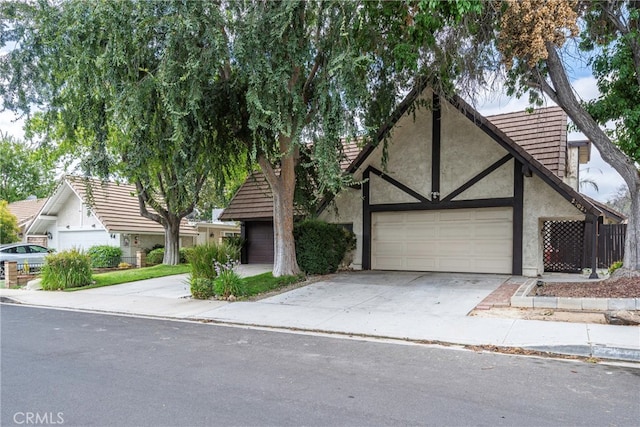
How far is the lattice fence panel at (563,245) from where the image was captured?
1416 centimetres

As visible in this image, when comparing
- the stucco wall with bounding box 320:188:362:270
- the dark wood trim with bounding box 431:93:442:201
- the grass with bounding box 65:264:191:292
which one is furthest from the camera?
the stucco wall with bounding box 320:188:362:270

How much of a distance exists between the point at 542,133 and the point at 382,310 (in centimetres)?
933

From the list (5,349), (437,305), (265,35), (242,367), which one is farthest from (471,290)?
(5,349)

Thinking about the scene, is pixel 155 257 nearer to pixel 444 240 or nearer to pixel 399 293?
pixel 444 240

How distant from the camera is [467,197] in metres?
13.9

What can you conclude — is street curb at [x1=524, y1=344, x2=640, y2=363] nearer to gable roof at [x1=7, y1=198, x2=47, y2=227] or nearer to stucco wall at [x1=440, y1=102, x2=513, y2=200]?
stucco wall at [x1=440, y1=102, x2=513, y2=200]

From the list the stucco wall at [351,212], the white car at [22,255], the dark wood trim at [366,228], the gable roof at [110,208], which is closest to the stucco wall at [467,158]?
the dark wood trim at [366,228]

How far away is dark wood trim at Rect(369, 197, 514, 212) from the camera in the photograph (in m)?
13.4

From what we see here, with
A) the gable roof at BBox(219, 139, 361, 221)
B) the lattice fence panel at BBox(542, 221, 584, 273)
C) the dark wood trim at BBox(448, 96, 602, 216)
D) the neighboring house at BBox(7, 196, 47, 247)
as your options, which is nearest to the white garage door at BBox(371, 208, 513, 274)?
the lattice fence panel at BBox(542, 221, 584, 273)

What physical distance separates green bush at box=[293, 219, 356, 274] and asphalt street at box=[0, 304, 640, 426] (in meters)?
6.72

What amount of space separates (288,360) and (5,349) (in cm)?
441

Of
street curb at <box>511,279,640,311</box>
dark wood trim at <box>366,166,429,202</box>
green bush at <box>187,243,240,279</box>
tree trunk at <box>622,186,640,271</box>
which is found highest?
dark wood trim at <box>366,166,429,202</box>

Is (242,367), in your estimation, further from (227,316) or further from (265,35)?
(265,35)

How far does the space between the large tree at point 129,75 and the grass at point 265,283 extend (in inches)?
126
